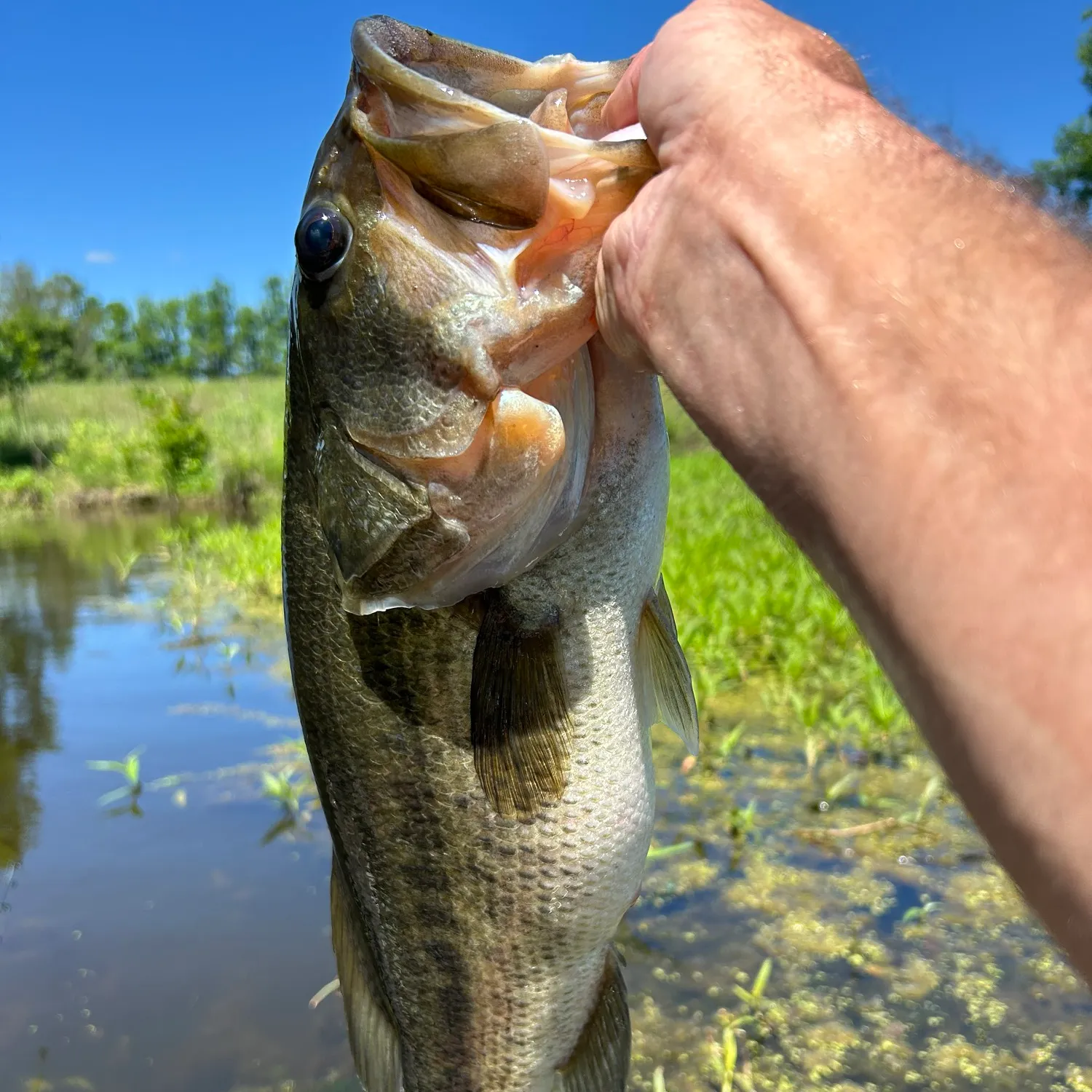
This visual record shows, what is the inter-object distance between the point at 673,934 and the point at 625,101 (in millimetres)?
2962

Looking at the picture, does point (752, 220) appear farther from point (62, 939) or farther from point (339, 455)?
point (62, 939)

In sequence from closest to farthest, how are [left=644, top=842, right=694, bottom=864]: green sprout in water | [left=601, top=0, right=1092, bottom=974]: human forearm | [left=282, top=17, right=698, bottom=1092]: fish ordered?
[left=601, top=0, right=1092, bottom=974]: human forearm, [left=282, top=17, right=698, bottom=1092]: fish, [left=644, top=842, right=694, bottom=864]: green sprout in water

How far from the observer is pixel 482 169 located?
3.90 feet

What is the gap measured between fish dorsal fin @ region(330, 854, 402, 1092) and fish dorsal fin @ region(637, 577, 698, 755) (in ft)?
2.65

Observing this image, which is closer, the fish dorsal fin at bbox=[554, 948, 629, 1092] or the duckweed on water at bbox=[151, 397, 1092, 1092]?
the fish dorsal fin at bbox=[554, 948, 629, 1092]

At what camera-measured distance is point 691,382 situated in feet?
3.71

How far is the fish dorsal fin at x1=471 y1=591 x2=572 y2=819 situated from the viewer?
1565 millimetres

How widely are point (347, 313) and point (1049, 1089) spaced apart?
2.90m

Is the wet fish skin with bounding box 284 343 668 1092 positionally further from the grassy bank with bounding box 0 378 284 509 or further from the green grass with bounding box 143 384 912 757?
the grassy bank with bounding box 0 378 284 509

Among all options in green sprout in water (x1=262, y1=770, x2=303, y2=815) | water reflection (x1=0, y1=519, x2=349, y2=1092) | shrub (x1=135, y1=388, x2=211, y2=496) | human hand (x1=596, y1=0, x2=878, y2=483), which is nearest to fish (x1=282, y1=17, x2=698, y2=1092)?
human hand (x1=596, y1=0, x2=878, y2=483)

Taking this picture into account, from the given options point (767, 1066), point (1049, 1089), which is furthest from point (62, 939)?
point (1049, 1089)

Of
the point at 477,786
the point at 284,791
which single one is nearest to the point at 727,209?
the point at 477,786

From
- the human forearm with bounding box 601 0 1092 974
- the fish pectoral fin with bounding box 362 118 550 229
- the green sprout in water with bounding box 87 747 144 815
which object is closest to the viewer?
the human forearm with bounding box 601 0 1092 974

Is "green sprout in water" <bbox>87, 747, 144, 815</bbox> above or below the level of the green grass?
below
